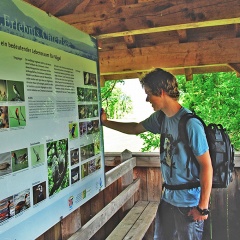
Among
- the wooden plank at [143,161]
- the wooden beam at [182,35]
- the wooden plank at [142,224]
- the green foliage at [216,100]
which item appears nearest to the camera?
the wooden plank at [142,224]

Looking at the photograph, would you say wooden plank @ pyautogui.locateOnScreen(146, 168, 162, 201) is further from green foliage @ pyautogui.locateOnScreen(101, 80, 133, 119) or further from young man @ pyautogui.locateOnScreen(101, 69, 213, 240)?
green foliage @ pyautogui.locateOnScreen(101, 80, 133, 119)

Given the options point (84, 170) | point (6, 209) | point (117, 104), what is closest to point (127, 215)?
point (84, 170)

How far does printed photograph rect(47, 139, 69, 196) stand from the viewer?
2.16 meters

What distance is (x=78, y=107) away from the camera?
256 centimetres

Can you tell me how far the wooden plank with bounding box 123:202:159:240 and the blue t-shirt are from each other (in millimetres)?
1020

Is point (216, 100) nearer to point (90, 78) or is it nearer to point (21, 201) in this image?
point (90, 78)

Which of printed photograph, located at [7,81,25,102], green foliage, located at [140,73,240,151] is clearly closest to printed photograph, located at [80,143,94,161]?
printed photograph, located at [7,81,25,102]

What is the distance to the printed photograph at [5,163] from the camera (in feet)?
5.66

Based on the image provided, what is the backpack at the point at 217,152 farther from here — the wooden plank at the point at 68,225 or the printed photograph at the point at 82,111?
the wooden plank at the point at 68,225

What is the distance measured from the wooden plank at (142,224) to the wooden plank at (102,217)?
0.28 metres

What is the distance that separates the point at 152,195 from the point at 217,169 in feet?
7.04

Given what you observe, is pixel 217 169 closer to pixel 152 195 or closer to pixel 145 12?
pixel 145 12

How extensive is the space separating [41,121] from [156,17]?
146 cm

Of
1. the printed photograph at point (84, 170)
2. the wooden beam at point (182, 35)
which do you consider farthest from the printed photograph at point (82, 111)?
the wooden beam at point (182, 35)
